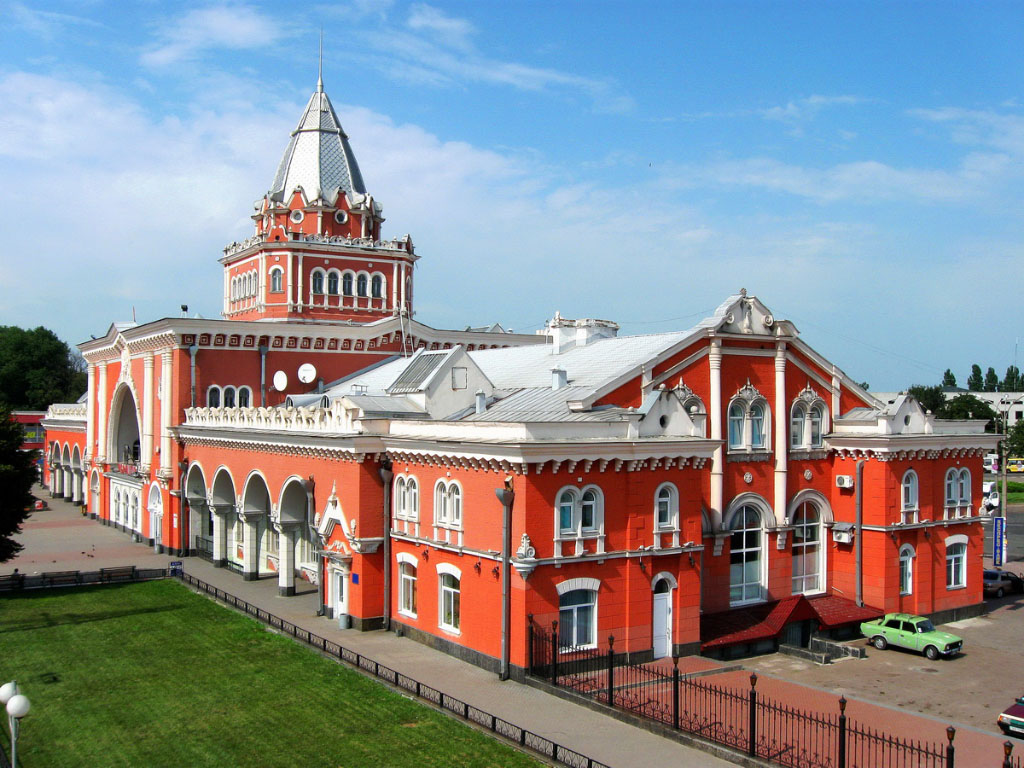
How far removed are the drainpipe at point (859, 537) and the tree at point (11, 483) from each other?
96.1ft

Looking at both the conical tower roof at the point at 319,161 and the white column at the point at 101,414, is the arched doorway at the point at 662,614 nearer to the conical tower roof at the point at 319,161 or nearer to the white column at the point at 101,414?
the conical tower roof at the point at 319,161

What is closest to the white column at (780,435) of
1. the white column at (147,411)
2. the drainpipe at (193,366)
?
the drainpipe at (193,366)

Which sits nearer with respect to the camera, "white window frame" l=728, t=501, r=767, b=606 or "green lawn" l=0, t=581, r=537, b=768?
"green lawn" l=0, t=581, r=537, b=768

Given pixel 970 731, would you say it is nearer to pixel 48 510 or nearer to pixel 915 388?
pixel 48 510

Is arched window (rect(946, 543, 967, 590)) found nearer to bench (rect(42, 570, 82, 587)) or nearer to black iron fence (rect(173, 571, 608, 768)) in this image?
black iron fence (rect(173, 571, 608, 768))

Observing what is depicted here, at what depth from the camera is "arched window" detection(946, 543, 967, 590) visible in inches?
1383

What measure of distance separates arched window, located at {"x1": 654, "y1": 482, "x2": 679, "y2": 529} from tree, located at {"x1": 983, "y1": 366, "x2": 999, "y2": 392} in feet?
456

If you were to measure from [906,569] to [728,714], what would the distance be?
46.2 feet

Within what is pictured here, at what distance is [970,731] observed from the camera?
22.2 metres

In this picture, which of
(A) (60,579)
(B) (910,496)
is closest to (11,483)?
(A) (60,579)

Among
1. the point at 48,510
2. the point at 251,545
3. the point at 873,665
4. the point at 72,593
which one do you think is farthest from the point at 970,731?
the point at 48,510

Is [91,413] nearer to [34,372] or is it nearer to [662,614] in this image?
[662,614]

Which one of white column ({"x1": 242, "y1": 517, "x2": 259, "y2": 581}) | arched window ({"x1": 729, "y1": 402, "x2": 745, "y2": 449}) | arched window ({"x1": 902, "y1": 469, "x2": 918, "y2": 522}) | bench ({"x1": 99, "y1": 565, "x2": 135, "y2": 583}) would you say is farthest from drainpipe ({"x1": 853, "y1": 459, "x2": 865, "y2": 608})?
bench ({"x1": 99, "y1": 565, "x2": 135, "y2": 583})

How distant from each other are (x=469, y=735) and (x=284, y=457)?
17.0 metres
